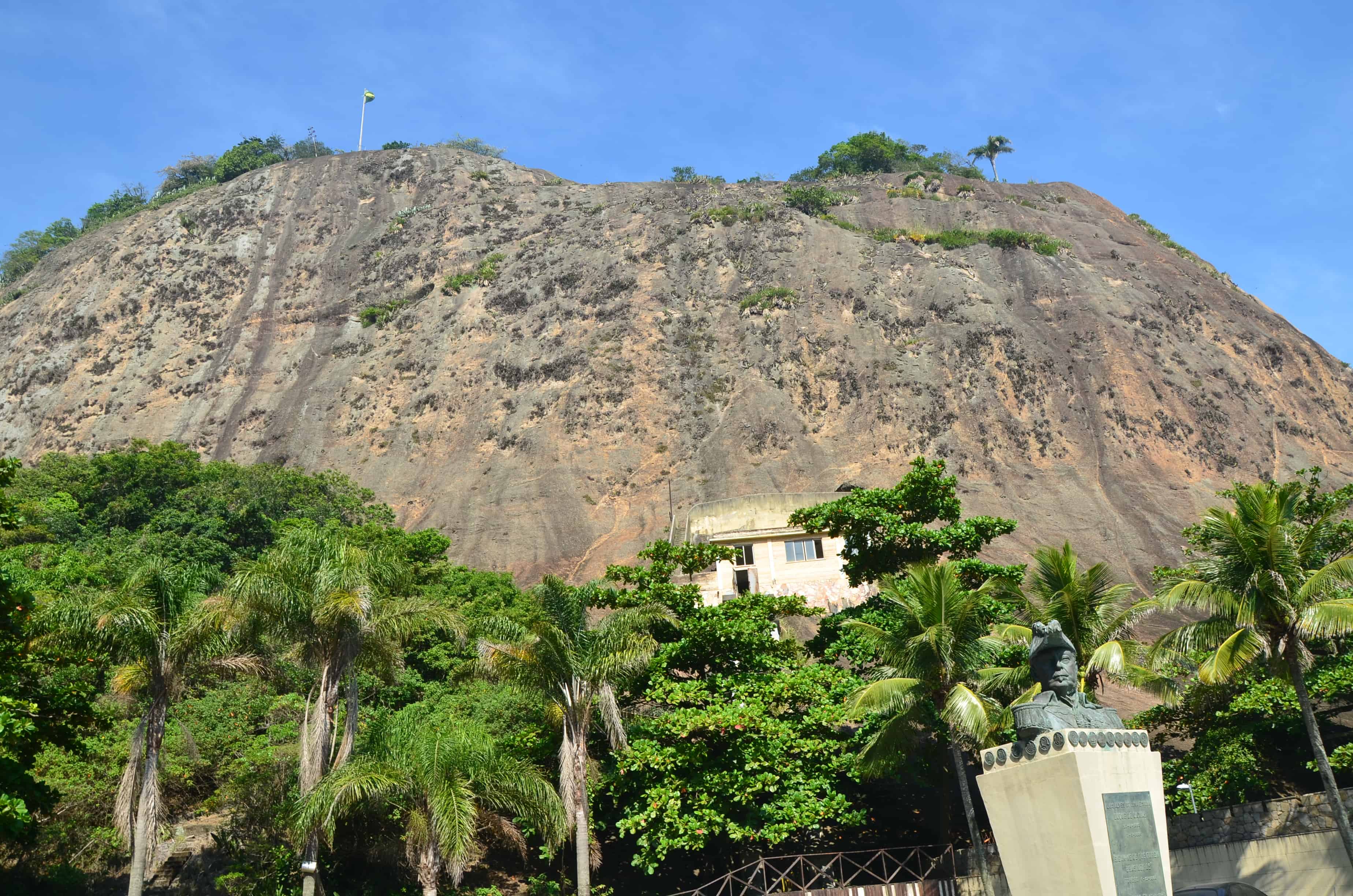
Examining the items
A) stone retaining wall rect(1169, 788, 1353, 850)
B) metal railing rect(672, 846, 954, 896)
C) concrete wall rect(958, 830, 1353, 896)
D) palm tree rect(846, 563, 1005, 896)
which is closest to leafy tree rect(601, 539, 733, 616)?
palm tree rect(846, 563, 1005, 896)

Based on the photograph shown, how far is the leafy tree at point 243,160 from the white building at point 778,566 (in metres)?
68.1

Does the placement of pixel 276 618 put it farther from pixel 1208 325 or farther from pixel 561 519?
pixel 1208 325

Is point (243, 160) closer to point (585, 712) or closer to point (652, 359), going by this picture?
point (652, 359)

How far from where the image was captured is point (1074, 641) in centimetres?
2012

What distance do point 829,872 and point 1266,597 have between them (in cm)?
957

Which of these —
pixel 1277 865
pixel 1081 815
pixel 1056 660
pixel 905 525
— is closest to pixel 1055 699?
pixel 1056 660

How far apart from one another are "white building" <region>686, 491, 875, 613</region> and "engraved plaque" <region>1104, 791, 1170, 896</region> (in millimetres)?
24852

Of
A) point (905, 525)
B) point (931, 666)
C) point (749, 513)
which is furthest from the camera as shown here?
point (749, 513)

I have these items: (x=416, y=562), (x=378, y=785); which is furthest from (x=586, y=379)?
(x=378, y=785)

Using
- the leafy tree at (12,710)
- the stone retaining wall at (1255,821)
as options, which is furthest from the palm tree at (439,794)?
the stone retaining wall at (1255,821)

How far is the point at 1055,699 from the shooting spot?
11.3 meters

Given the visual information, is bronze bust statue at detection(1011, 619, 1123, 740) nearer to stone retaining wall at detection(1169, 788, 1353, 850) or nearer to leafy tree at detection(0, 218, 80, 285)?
stone retaining wall at detection(1169, 788, 1353, 850)

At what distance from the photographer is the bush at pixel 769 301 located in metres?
67.0

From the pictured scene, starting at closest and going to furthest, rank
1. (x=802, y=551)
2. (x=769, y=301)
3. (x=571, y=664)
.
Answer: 1. (x=571, y=664)
2. (x=802, y=551)
3. (x=769, y=301)
